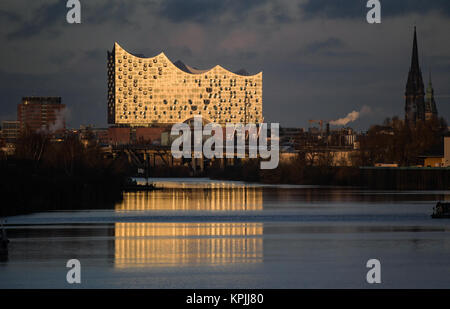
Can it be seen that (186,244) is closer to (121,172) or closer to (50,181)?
(50,181)

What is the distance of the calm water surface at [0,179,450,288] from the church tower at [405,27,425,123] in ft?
422

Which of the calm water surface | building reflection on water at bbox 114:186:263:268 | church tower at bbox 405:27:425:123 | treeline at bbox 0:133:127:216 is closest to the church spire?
church tower at bbox 405:27:425:123

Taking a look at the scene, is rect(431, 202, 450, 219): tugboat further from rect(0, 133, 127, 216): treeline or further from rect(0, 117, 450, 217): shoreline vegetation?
rect(0, 133, 127, 216): treeline

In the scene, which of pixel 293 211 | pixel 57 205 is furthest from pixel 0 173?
pixel 293 211

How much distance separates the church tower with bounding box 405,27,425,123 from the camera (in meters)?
180

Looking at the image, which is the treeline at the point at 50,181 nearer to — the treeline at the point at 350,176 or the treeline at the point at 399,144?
the treeline at the point at 350,176

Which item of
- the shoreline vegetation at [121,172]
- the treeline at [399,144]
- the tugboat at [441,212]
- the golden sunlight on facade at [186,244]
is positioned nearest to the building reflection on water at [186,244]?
the golden sunlight on facade at [186,244]

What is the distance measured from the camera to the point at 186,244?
3453 cm

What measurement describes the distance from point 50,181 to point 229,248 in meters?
31.4

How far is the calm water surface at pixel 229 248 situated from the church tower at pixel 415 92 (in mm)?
128559

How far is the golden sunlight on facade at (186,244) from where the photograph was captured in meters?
29.8
